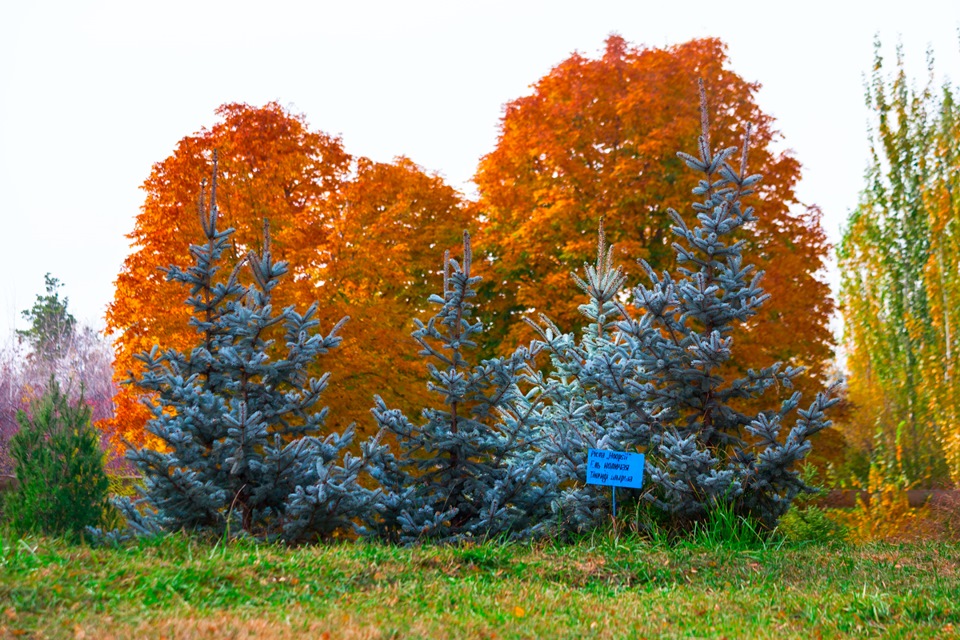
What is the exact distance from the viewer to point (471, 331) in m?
9.85

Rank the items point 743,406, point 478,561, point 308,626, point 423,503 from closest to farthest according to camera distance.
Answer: point 308,626
point 478,561
point 423,503
point 743,406

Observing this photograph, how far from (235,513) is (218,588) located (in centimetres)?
272

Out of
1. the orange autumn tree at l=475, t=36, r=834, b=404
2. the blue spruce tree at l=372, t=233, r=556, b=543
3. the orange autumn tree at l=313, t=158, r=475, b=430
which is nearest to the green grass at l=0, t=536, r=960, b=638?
the blue spruce tree at l=372, t=233, r=556, b=543

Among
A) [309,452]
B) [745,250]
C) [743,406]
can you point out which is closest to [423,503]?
[309,452]

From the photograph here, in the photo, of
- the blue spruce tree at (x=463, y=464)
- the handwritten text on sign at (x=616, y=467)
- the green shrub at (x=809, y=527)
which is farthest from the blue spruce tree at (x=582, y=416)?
the green shrub at (x=809, y=527)

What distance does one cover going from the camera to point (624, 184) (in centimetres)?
1967

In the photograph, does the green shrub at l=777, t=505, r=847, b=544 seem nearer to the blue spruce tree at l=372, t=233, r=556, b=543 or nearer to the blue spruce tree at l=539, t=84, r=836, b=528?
the blue spruce tree at l=539, t=84, r=836, b=528

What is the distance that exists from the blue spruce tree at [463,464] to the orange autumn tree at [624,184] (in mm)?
8915

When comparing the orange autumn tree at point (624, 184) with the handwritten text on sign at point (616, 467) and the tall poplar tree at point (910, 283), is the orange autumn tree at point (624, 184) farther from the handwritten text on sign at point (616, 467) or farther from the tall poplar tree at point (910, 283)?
the handwritten text on sign at point (616, 467)

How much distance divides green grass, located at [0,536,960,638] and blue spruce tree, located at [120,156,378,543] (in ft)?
2.32

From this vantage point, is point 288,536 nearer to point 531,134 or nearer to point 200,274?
point 200,274

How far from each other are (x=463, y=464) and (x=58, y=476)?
4860mm

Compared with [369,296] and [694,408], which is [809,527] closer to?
[694,408]

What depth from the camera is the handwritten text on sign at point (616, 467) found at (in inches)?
352
